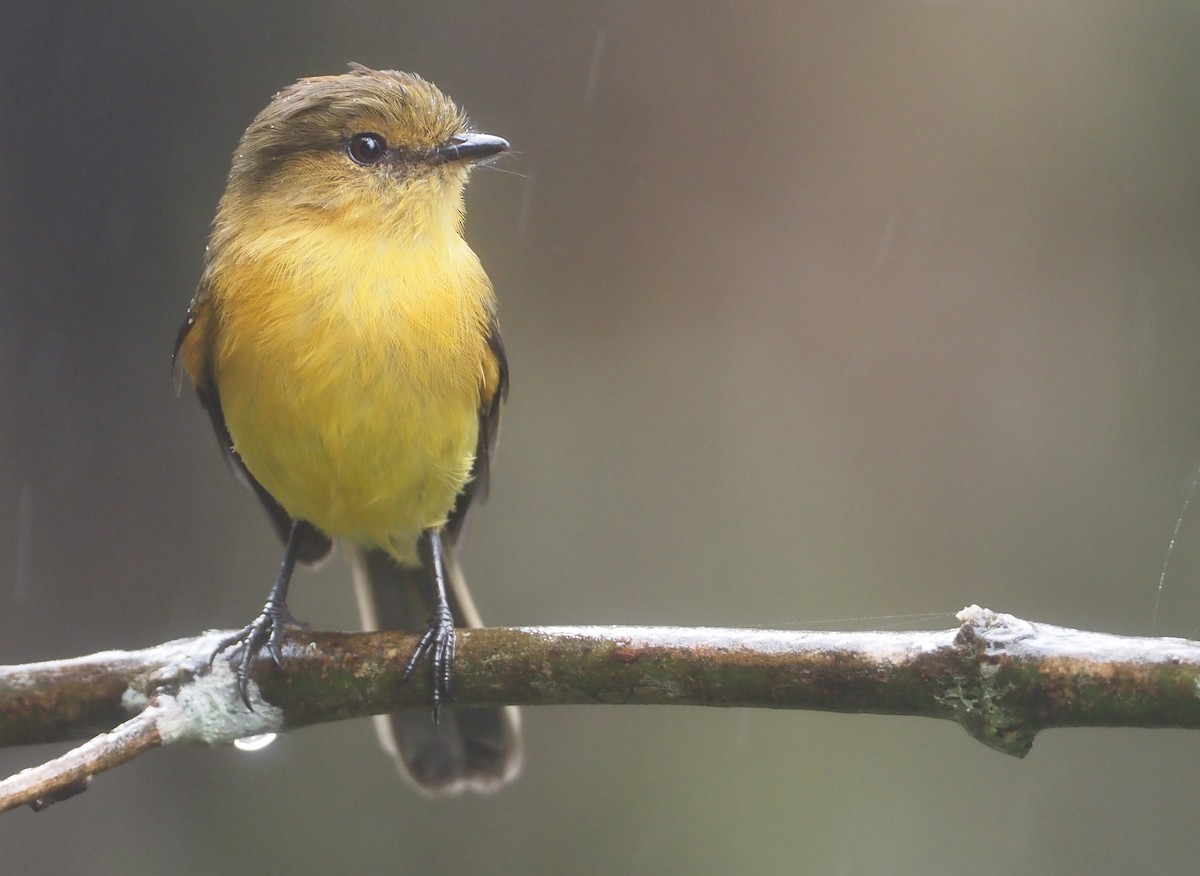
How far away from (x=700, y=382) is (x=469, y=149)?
8.12ft

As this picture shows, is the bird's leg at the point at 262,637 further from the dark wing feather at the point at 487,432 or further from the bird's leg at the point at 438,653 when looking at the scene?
the dark wing feather at the point at 487,432

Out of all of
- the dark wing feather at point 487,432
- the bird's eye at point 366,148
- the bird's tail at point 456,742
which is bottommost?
the bird's tail at point 456,742

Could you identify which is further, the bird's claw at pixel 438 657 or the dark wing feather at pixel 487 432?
the dark wing feather at pixel 487 432


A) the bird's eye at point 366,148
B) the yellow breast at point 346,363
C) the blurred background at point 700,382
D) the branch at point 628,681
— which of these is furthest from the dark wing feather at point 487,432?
the blurred background at point 700,382

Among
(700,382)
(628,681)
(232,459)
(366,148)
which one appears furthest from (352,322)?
(700,382)

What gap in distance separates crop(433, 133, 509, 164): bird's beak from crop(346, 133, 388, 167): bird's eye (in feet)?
0.51

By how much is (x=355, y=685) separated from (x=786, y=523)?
300 centimetres

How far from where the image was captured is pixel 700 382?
5793 mm

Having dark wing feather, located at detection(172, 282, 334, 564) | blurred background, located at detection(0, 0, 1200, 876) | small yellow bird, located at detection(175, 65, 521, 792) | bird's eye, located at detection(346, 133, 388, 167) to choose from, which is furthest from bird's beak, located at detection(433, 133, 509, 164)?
blurred background, located at detection(0, 0, 1200, 876)

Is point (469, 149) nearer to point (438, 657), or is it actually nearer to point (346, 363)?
point (346, 363)

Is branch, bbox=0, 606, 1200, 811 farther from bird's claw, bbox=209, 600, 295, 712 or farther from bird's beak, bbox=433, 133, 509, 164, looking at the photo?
bird's beak, bbox=433, 133, 509, 164

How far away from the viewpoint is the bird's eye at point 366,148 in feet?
11.5

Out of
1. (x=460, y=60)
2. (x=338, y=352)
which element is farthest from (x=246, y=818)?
(x=460, y=60)

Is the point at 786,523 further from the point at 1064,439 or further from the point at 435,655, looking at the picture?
the point at 435,655
